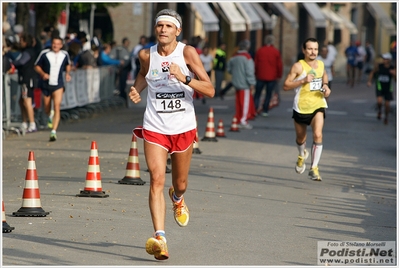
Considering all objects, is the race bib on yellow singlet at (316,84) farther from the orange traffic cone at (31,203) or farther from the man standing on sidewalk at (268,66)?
the man standing on sidewalk at (268,66)

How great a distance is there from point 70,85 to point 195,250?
14.7m

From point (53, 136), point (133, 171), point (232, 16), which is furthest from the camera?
point (232, 16)

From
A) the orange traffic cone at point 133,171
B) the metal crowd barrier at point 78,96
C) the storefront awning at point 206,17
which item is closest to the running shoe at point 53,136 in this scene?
the metal crowd barrier at point 78,96

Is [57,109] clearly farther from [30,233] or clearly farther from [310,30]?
[310,30]

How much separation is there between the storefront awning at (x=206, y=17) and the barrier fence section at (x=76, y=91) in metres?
5.13

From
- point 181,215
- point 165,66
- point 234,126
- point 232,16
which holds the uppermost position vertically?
point 232,16

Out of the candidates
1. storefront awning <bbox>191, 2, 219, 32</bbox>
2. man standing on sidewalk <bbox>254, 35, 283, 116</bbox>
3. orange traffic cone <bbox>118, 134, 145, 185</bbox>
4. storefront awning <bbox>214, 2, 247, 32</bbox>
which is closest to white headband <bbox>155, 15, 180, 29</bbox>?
orange traffic cone <bbox>118, 134, 145, 185</bbox>

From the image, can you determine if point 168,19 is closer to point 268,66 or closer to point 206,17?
point 268,66

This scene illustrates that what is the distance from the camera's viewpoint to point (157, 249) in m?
7.60

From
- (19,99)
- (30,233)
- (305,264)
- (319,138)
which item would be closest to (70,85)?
(19,99)

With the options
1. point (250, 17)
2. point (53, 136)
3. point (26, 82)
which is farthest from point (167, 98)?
point (250, 17)

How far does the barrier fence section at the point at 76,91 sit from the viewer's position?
62.4 ft

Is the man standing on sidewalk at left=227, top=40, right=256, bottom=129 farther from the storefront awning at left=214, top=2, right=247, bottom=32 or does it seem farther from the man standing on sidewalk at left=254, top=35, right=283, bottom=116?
the storefront awning at left=214, top=2, right=247, bottom=32

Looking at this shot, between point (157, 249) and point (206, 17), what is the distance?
27474 millimetres
